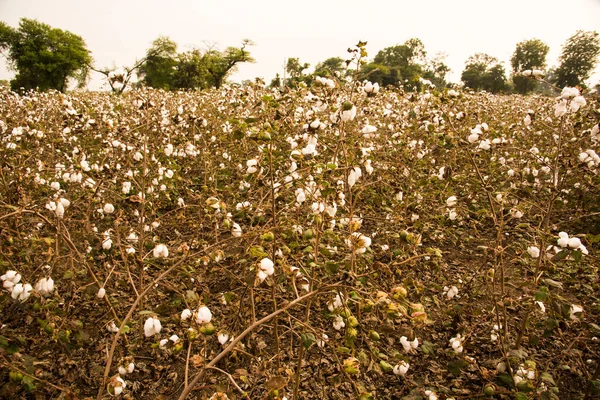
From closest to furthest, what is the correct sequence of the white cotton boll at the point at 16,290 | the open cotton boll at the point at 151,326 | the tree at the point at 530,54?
the open cotton boll at the point at 151,326, the white cotton boll at the point at 16,290, the tree at the point at 530,54

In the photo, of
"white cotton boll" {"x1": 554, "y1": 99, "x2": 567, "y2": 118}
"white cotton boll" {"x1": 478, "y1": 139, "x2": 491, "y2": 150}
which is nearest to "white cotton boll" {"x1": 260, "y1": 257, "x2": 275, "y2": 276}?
"white cotton boll" {"x1": 478, "y1": 139, "x2": 491, "y2": 150}

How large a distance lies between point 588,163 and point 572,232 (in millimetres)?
2367

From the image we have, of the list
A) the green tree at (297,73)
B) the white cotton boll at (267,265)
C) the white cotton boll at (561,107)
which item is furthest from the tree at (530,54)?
the white cotton boll at (267,265)

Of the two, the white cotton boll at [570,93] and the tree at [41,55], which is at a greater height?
the tree at [41,55]

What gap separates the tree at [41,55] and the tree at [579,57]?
58.3 meters

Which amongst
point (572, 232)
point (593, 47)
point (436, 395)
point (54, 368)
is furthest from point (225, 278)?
point (593, 47)

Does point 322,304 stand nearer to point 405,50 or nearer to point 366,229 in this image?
point 366,229

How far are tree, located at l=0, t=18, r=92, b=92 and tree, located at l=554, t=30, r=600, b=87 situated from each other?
58.3 metres

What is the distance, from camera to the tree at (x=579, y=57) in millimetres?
39000

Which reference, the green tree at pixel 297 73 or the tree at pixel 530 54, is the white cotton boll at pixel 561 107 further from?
the tree at pixel 530 54

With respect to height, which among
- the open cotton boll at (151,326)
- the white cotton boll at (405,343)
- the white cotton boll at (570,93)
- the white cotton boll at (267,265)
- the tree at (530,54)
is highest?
the tree at (530,54)

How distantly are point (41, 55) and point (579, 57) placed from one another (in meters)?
63.3

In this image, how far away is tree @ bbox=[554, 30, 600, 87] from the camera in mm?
39000

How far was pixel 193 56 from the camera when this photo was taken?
3759 centimetres
